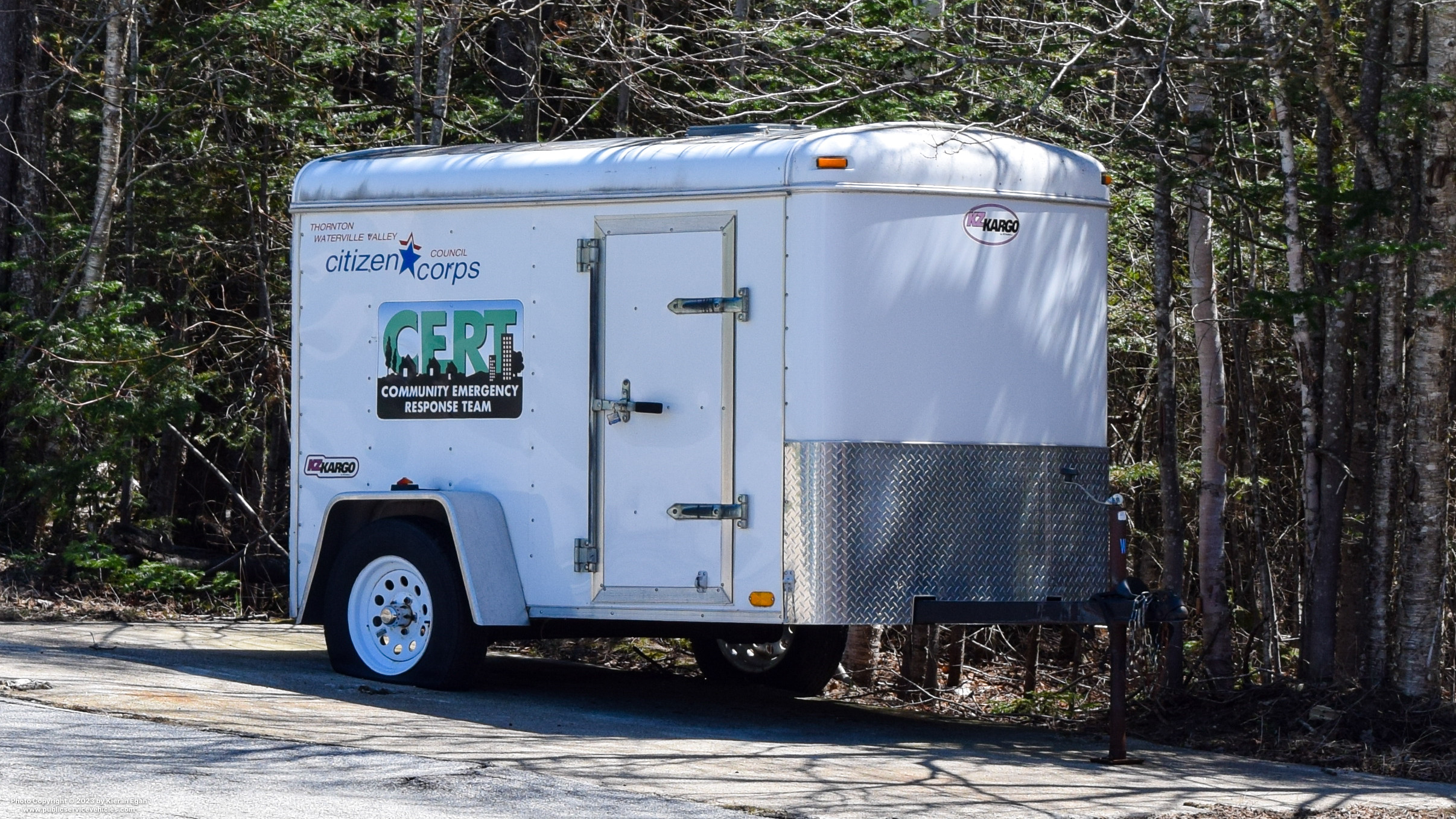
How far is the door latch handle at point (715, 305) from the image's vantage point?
27.5 ft

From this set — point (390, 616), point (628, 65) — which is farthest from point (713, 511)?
point (628, 65)

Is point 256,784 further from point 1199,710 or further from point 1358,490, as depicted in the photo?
Answer: point 1358,490

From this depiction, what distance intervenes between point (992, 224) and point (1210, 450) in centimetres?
261

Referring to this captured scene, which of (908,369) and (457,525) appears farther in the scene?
(457,525)

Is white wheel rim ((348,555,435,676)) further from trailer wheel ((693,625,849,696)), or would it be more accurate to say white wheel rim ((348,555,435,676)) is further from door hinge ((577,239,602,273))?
trailer wheel ((693,625,849,696))

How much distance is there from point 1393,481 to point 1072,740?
7.07 feet

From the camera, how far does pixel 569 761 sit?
7.21 m

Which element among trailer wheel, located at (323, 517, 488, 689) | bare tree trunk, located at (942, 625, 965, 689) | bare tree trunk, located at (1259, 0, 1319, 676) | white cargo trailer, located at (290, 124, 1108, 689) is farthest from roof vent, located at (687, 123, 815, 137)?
bare tree trunk, located at (942, 625, 965, 689)

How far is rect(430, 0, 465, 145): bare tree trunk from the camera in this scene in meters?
13.9

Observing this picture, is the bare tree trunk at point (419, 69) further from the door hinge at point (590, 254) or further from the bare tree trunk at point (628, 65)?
the door hinge at point (590, 254)

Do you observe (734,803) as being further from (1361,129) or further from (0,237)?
(0,237)

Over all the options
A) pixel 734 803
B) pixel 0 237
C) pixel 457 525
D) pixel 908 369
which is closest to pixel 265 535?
pixel 0 237

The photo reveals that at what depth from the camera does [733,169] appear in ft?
27.5

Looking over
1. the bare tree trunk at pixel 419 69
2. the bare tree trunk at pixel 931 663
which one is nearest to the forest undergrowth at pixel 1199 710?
the bare tree trunk at pixel 931 663
